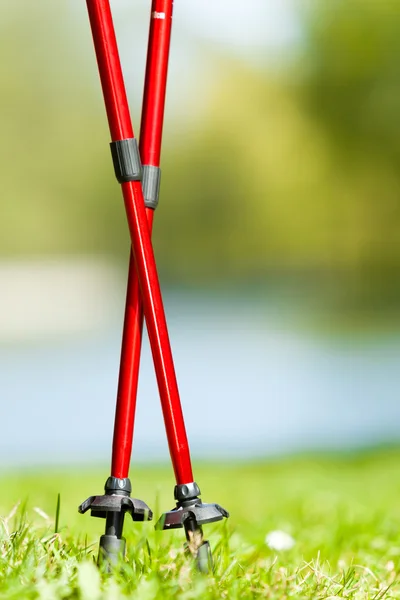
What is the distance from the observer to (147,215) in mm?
1680

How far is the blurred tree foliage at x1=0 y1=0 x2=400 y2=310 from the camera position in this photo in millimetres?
18891

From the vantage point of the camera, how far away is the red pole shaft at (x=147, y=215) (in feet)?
5.35

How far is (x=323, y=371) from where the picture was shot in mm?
10031

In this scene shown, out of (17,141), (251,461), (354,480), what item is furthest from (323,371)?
(17,141)

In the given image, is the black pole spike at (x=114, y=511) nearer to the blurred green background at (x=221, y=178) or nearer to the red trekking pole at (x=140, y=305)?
the red trekking pole at (x=140, y=305)

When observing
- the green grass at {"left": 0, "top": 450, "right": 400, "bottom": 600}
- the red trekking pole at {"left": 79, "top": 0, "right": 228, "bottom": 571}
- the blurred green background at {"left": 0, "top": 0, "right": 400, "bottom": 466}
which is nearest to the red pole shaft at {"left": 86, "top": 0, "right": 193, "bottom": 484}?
the red trekking pole at {"left": 79, "top": 0, "right": 228, "bottom": 571}

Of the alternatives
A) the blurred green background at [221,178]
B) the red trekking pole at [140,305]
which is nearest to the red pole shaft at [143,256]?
the red trekking pole at [140,305]

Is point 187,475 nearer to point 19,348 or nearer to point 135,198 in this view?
point 135,198

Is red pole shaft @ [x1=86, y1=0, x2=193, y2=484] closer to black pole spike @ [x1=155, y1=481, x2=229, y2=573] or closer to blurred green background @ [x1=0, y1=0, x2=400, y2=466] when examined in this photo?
black pole spike @ [x1=155, y1=481, x2=229, y2=573]

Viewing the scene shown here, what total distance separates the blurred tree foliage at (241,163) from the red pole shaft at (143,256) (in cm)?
1663

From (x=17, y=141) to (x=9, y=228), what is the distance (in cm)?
228

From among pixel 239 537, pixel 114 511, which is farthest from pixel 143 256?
pixel 239 537

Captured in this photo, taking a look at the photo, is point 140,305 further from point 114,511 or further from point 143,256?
point 114,511

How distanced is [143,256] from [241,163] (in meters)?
19.5
